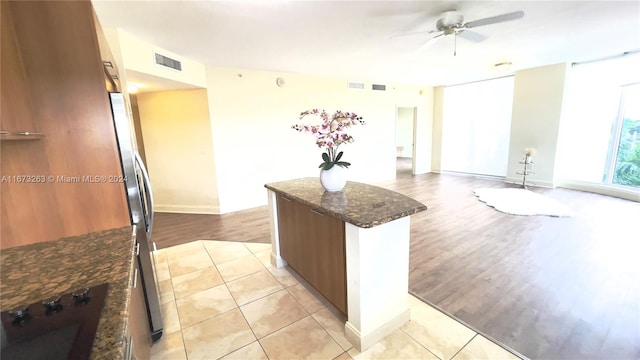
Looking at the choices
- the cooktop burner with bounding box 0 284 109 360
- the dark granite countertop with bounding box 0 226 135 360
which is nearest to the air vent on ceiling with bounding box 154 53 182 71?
the dark granite countertop with bounding box 0 226 135 360

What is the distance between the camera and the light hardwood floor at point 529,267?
73.8 inches

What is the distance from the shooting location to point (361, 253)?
64.7 inches

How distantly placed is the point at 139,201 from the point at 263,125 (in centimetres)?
363

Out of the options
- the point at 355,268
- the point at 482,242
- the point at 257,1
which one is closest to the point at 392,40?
the point at 257,1

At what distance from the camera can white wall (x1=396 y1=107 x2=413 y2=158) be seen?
36.1 feet

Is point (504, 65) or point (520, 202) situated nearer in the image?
point (504, 65)

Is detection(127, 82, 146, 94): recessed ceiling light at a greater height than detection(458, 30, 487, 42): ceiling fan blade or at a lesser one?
lesser

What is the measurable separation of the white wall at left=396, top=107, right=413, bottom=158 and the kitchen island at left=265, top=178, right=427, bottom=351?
9.50 metres

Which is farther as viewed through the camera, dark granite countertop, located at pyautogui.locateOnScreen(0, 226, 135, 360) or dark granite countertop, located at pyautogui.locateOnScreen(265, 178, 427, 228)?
dark granite countertop, located at pyautogui.locateOnScreen(265, 178, 427, 228)

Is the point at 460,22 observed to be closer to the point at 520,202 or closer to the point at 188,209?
the point at 520,202

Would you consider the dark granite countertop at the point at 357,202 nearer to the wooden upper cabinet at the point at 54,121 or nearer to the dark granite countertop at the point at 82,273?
the dark granite countertop at the point at 82,273

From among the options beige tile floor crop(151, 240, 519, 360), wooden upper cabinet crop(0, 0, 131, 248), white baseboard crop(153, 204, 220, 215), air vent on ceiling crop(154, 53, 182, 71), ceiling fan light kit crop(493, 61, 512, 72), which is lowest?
beige tile floor crop(151, 240, 519, 360)

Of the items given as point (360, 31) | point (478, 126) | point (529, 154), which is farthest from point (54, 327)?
point (478, 126)

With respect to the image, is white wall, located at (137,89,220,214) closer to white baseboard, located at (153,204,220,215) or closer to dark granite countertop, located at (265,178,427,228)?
white baseboard, located at (153,204,220,215)
